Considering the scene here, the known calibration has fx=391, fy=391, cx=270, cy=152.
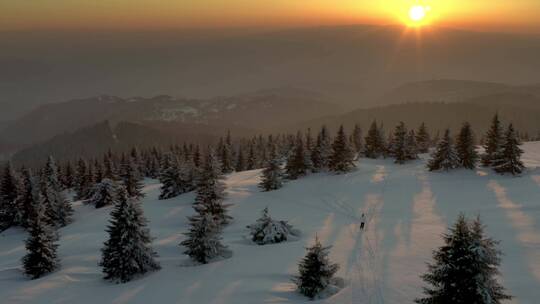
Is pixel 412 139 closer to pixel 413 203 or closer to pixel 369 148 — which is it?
pixel 369 148

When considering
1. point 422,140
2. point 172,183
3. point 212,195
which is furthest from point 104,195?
Result: point 422,140

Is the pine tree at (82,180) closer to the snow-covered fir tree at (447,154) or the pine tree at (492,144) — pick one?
the snow-covered fir tree at (447,154)

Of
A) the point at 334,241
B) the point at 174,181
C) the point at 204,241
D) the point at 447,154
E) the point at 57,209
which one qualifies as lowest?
the point at 334,241

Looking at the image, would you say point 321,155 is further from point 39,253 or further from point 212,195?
point 39,253

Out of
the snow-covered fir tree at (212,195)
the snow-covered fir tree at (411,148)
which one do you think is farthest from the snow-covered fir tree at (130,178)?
the snow-covered fir tree at (411,148)

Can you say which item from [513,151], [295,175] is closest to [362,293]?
[513,151]

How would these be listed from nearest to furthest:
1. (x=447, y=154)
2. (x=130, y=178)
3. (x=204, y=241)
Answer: (x=204, y=241) → (x=447, y=154) → (x=130, y=178)
